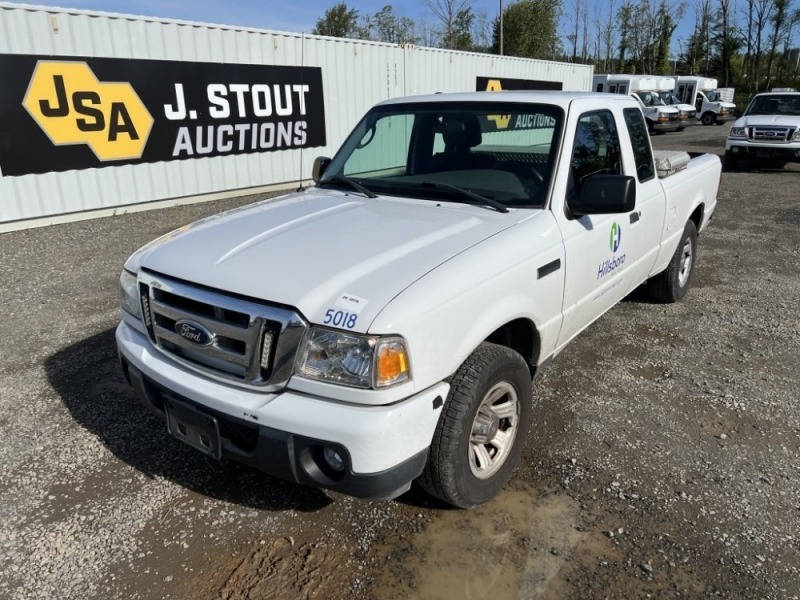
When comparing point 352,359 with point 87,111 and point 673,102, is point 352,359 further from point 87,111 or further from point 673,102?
point 673,102

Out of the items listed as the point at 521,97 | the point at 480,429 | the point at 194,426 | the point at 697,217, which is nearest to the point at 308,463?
the point at 194,426

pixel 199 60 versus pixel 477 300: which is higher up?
pixel 199 60

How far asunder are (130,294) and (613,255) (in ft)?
9.27

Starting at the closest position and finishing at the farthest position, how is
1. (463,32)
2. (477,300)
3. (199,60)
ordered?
(477,300)
(199,60)
(463,32)

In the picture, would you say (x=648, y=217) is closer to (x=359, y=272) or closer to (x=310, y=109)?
(x=359, y=272)

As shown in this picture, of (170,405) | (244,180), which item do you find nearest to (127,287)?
(170,405)

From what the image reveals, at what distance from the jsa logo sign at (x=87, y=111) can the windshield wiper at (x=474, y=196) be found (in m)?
8.12

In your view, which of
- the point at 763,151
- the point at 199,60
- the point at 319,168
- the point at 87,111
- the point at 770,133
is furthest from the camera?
the point at 763,151

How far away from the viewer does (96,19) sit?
9.28 metres

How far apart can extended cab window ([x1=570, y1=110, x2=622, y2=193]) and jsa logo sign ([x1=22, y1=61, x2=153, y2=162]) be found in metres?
8.64

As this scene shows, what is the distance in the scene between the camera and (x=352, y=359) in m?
2.18

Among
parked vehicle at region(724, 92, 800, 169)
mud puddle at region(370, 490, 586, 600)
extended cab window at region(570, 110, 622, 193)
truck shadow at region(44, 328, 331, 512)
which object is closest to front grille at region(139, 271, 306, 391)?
truck shadow at region(44, 328, 331, 512)

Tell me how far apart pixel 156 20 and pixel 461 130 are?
8482mm

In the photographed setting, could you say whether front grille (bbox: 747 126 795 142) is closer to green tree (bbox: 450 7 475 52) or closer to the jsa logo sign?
the jsa logo sign
